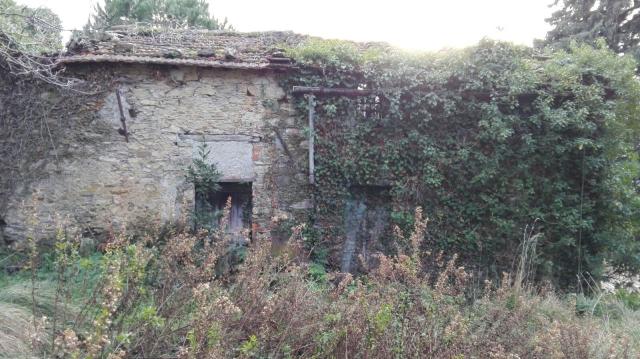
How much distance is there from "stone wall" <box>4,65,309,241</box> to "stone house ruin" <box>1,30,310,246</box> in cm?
2

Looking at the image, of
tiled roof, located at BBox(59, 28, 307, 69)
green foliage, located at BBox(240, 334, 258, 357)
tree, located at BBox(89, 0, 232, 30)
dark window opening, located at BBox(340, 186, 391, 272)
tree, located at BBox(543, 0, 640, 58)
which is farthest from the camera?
tree, located at BBox(89, 0, 232, 30)

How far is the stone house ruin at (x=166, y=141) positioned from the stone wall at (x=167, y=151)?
0.02 m

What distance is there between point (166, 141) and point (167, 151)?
16 centimetres

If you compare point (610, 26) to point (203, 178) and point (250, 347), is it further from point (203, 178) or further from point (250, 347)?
point (250, 347)

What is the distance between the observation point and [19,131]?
7.13 m

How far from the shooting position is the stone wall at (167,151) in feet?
23.6

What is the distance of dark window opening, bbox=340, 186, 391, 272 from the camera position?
24.9ft

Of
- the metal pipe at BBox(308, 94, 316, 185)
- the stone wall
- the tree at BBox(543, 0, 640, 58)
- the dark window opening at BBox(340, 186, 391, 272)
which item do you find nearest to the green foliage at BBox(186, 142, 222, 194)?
the stone wall

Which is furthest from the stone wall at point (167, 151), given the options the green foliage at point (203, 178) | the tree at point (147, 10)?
the tree at point (147, 10)

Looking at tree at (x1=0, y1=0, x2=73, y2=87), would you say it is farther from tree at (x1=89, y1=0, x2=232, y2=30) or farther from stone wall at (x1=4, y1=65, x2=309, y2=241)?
tree at (x1=89, y1=0, x2=232, y2=30)

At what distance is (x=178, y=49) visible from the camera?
25.1 ft

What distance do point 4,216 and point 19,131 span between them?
1.28 metres

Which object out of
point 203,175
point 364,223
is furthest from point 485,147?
point 203,175

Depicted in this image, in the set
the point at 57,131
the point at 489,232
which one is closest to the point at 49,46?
the point at 57,131
